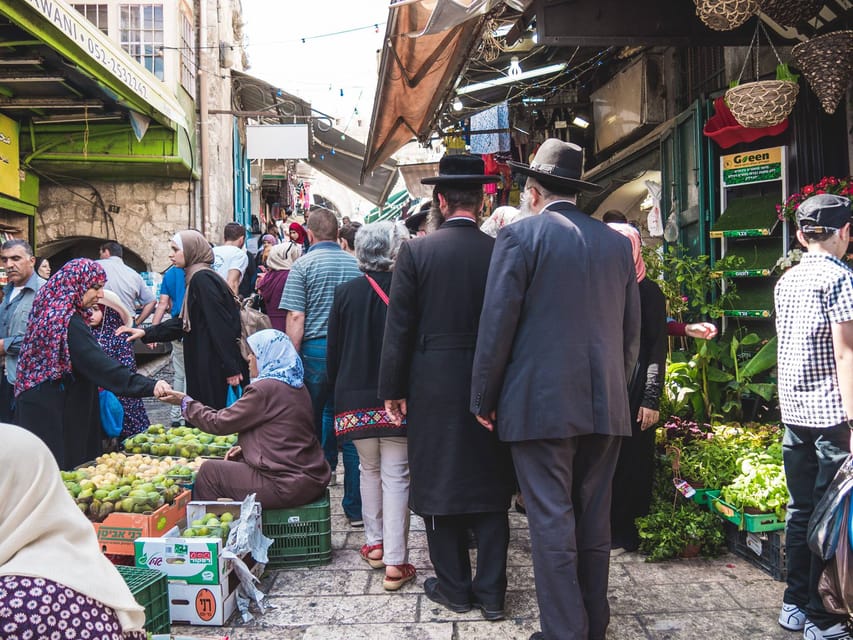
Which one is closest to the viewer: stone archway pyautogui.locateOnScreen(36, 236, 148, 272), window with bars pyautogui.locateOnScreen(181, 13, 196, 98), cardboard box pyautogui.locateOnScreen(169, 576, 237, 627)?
cardboard box pyautogui.locateOnScreen(169, 576, 237, 627)

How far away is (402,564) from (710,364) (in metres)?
2.93

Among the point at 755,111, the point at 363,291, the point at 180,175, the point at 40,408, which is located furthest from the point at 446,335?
the point at 180,175

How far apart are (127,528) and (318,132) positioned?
14785 mm

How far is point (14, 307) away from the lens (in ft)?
18.1

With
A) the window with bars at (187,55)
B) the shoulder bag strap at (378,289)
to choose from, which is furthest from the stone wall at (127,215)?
the shoulder bag strap at (378,289)

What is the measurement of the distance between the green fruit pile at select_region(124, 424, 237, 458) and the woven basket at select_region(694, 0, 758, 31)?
419 cm

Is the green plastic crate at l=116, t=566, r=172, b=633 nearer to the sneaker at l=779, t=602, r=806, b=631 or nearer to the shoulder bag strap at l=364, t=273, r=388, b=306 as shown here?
the shoulder bag strap at l=364, t=273, r=388, b=306

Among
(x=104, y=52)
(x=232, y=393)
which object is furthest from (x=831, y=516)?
(x=104, y=52)

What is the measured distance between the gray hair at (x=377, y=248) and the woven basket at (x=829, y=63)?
9.13 ft

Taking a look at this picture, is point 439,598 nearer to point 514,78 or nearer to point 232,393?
point 232,393

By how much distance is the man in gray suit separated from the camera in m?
3.10

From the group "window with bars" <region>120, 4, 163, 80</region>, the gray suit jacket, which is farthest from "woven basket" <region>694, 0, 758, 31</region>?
"window with bars" <region>120, 4, 163, 80</region>

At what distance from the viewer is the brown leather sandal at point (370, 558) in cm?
431

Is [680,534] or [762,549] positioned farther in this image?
[680,534]
